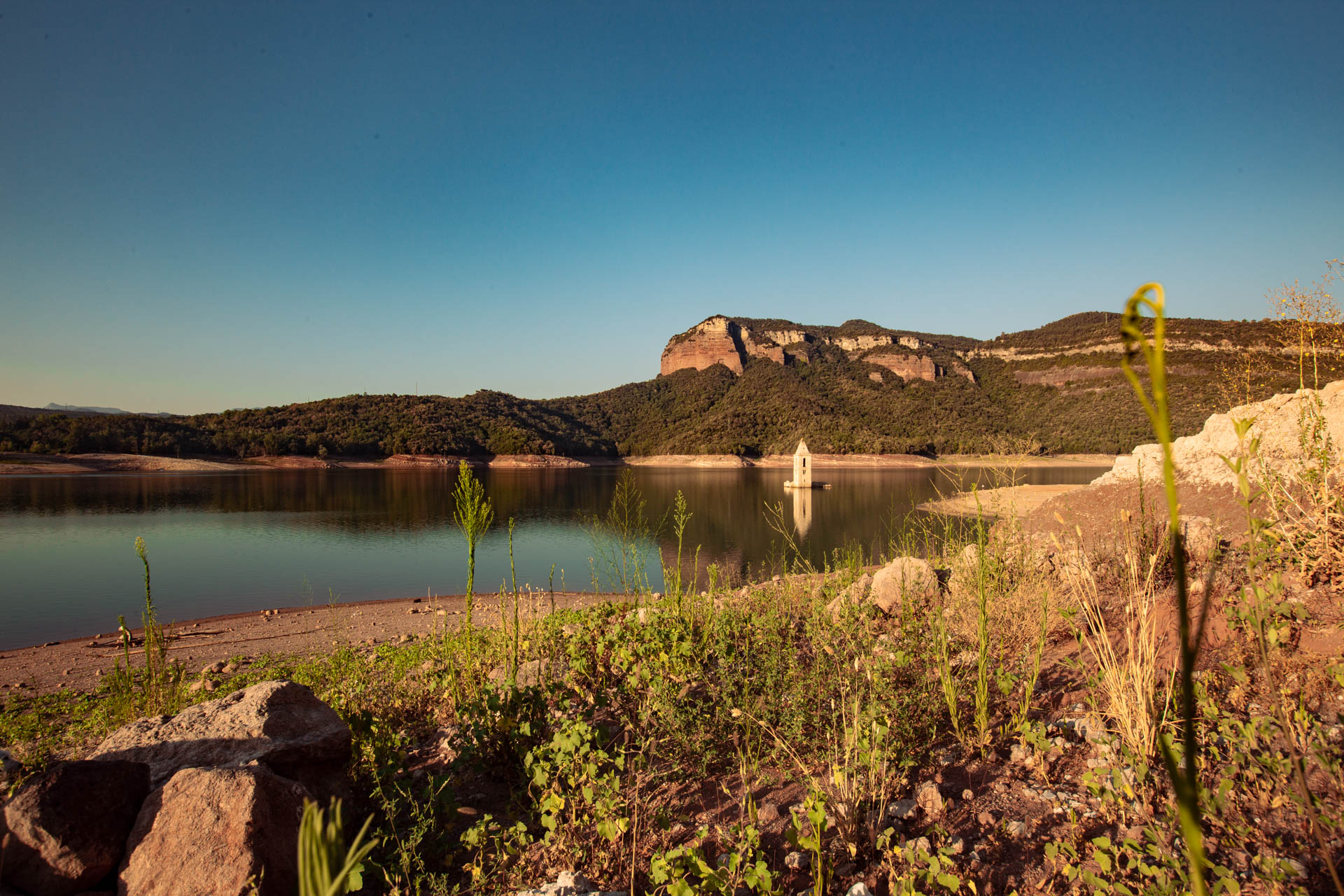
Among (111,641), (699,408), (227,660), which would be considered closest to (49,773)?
(227,660)

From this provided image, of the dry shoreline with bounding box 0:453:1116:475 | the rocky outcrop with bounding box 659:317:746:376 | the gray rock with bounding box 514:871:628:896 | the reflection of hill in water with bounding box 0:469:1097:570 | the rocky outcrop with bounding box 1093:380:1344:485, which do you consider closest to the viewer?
the gray rock with bounding box 514:871:628:896

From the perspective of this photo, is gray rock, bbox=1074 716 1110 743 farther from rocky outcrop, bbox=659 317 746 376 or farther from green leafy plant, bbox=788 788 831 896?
rocky outcrop, bbox=659 317 746 376

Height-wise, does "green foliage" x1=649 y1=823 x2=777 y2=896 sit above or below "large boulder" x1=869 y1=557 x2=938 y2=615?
below

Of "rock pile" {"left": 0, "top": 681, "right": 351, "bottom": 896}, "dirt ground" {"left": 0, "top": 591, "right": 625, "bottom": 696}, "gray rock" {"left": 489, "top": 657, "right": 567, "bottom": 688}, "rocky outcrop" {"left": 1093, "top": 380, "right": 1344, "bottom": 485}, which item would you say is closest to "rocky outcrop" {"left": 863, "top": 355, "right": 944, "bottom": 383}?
"dirt ground" {"left": 0, "top": 591, "right": 625, "bottom": 696}

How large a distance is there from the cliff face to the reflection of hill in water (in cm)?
5761

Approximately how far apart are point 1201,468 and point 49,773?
9.85 meters

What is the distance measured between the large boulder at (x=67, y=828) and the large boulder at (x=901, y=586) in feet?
18.1

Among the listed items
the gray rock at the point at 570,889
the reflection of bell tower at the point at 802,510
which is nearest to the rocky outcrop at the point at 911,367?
the reflection of bell tower at the point at 802,510

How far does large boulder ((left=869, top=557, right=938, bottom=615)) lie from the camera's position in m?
6.21

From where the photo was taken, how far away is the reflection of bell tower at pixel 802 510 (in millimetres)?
26172

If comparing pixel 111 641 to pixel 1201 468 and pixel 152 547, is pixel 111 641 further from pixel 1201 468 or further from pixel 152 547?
pixel 1201 468

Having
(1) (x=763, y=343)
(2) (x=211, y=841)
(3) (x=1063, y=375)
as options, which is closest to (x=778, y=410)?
(1) (x=763, y=343)

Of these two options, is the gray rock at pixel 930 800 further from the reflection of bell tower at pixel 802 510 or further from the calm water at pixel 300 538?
the reflection of bell tower at pixel 802 510

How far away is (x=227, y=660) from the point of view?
9102 mm
